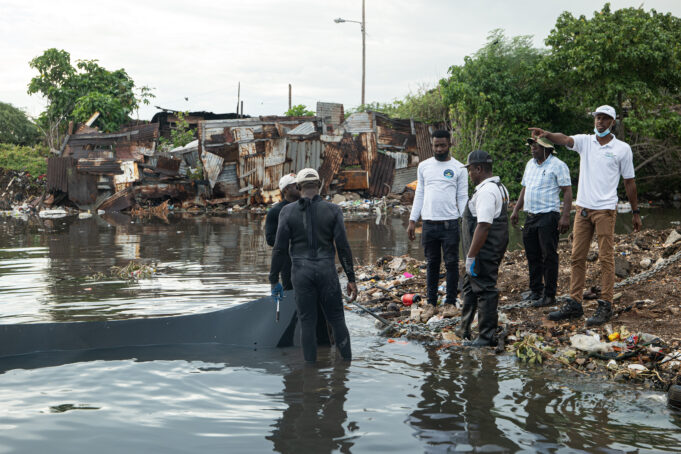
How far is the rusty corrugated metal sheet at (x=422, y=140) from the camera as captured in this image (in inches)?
1174

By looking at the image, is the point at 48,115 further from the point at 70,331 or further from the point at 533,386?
the point at 533,386

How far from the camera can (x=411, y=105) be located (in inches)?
1323

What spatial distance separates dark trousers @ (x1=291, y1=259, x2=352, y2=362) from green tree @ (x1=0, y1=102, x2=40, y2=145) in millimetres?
45670

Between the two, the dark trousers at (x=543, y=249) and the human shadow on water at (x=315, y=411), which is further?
the dark trousers at (x=543, y=249)

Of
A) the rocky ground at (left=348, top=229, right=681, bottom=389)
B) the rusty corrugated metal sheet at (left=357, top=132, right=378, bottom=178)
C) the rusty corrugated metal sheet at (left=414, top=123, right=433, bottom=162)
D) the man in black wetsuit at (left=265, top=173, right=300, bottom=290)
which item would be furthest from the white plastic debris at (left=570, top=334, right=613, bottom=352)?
the rusty corrugated metal sheet at (left=414, top=123, right=433, bottom=162)

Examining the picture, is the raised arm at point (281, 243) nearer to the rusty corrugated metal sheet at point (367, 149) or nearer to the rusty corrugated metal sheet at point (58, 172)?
the rusty corrugated metal sheet at point (367, 149)

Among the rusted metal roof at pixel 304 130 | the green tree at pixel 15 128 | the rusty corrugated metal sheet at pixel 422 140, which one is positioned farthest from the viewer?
the green tree at pixel 15 128

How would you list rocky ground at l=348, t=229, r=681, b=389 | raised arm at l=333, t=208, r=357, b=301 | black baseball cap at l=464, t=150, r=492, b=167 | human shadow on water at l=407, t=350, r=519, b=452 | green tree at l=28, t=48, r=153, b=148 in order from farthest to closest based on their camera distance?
1. green tree at l=28, t=48, r=153, b=148
2. black baseball cap at l=464, t=150, r=492, b=167
3. raised arm at l=333, t=208, r=357, b=301
4. rocky ground at l=348, t=229, r=681, b=389
5. human shadow on water at l=407, t=350, r=519, b=452

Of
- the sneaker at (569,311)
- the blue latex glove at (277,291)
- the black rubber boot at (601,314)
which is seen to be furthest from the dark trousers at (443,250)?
the blue latex glove at (277,291)

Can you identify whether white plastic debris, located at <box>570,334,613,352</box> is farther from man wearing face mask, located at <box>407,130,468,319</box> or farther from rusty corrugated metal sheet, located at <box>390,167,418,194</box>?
rusty corrugated metal sheet, located at <box>390,167,418,194</box>

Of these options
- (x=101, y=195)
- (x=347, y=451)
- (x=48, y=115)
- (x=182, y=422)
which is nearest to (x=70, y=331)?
(x=182, y=422)

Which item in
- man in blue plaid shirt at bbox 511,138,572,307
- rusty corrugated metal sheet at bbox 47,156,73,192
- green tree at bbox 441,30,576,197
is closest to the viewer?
man in blue plaid shirt at bbox 511,138,572,307

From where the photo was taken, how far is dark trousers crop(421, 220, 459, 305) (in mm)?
6852

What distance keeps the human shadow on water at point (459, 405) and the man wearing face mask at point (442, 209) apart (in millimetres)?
1389
